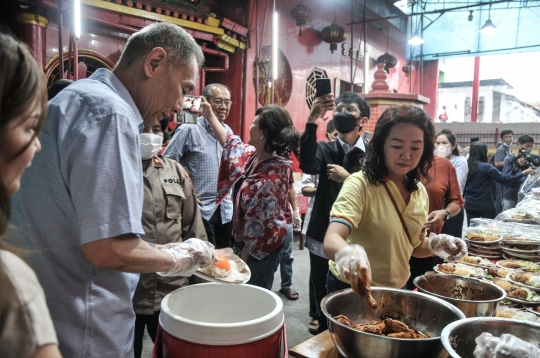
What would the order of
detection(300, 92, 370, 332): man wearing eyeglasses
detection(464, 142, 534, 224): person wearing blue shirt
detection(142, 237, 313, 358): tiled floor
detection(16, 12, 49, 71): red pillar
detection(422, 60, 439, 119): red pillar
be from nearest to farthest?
detection(300, 92, 370, 332): man wearing eyeglasses, detection(142, 237, 313, 358): tiled floor, detection(16, 12, 49, 71): red pillar, detection(464, 142, 534, 224): person wearing blue shirt, detection(422, 60, 439, 119): red pillar

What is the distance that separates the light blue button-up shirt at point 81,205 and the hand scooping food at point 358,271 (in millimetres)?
673

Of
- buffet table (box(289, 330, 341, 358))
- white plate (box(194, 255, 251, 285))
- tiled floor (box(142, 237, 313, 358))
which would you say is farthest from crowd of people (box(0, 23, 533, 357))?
tiled floor (box(142, 237, 313, 358))

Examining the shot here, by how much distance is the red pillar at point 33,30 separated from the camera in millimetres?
4270

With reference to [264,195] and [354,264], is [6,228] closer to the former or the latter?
[354,264]

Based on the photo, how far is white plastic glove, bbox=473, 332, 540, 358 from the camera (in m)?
1.03

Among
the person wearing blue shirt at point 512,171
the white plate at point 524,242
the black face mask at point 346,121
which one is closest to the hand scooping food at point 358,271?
the black face mask at point 346,121

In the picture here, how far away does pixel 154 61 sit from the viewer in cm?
130

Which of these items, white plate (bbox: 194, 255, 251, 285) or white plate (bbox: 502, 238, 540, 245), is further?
white plate (bbox: 502, 238, 540, 245)

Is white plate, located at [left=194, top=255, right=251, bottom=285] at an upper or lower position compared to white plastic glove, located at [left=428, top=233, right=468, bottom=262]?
lower

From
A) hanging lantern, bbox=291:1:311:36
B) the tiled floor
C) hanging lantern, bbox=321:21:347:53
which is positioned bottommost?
the tiled floor

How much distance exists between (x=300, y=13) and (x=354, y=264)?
23.8 feet

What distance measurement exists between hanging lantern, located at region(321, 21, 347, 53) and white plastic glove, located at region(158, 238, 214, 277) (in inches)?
305

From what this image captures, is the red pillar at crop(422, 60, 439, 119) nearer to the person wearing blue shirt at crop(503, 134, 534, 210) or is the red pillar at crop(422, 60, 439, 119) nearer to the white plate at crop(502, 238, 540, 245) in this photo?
the person wearing blue shirt at crop(503, 134, 534, 210)

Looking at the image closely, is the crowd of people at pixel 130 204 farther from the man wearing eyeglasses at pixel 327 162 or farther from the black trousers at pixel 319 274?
the black trousers at pixel 319 274
